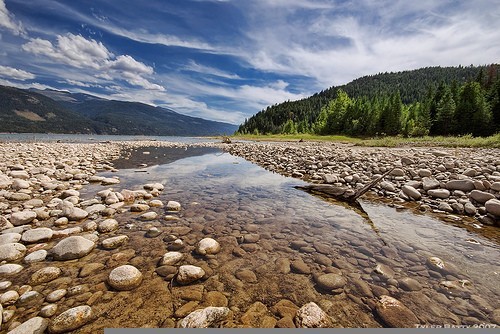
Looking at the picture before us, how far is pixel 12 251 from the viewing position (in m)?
3.38

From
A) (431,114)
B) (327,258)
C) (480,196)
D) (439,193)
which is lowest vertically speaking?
(327,258)

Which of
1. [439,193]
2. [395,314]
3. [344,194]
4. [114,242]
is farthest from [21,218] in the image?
[439,193]

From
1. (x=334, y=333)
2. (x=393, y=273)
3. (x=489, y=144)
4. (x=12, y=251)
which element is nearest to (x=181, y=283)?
(x=334, y=333)

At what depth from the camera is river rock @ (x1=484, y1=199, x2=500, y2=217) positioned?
5368 millimetres

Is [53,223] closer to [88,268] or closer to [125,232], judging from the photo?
[125,232]

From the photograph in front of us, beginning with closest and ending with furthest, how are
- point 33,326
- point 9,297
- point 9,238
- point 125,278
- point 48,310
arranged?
point 33,326 < point 48,310 < point 9,297 < point 125,278 < point 9,238

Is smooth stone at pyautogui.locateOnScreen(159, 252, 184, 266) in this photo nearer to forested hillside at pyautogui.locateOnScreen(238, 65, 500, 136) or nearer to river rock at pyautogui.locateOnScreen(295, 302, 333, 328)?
→ river rock at pyautogui.locateOnScreen(295, 302, 333, 328)

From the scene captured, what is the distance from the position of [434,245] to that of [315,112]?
140m

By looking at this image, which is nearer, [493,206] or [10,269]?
[10,269]

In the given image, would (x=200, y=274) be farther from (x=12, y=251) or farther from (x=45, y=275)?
(x=12, y=251)

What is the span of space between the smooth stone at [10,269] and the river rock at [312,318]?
12.2ft

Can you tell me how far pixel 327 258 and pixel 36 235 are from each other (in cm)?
499

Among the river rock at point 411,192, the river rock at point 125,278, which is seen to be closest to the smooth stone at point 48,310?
the river rock at point 125,278

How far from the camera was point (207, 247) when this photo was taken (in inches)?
151
